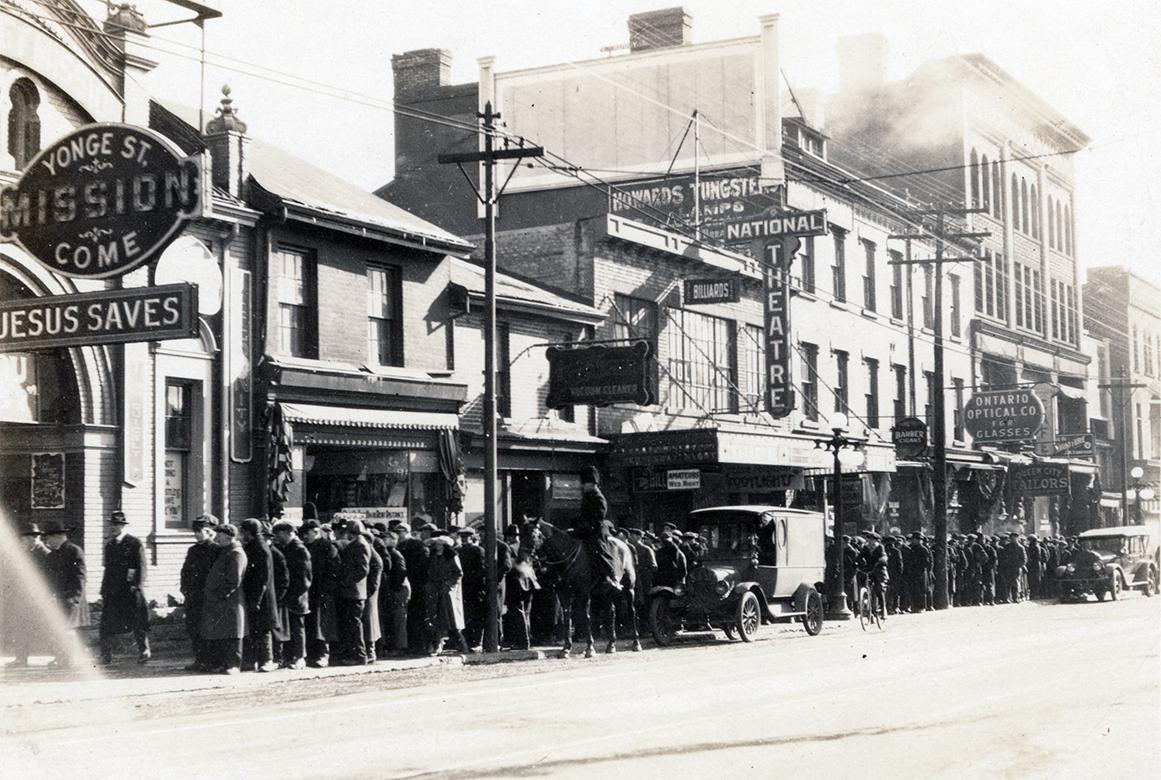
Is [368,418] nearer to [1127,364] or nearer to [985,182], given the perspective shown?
[985,182]

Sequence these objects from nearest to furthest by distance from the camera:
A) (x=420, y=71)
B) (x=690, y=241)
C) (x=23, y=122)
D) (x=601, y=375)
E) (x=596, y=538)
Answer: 1. (x=23, y=122)
2. (x=596, y=538)
3. (x=601, y=375)
4. (x=690, y=241)
5. (x=420, y=71)

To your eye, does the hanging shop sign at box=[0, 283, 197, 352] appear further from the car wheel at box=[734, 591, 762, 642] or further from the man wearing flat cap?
the car wheel at box=[734, 591, 762, 642]

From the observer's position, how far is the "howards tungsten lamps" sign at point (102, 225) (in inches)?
625

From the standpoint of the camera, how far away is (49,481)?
19.6m

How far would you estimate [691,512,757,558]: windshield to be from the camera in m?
23.1

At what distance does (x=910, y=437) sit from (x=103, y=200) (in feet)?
85.6

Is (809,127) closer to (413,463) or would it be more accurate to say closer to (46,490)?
(413,463)

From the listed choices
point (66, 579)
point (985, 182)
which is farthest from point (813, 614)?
point (985, 182)

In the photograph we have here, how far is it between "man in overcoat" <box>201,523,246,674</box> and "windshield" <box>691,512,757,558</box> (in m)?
8.65

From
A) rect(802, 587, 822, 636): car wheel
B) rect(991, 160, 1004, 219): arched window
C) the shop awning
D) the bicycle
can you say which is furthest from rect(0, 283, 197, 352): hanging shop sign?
rect(991, 160, 1004, 219): arched window

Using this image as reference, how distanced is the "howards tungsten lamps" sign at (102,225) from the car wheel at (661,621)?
8825mm

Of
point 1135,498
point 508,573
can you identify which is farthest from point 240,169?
point 1135,498

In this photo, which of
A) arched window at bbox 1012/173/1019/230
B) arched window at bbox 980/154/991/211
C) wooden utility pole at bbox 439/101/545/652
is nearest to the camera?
wooden utility pole at bbox 439/101/545/652

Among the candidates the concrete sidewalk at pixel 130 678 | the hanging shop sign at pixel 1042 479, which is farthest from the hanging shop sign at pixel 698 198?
the concrete sidewalk at pixel 130 678
